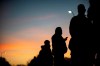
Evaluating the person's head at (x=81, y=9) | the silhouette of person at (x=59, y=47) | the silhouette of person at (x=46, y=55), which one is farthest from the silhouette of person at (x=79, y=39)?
the silhouette of person at (x=46, y=55)

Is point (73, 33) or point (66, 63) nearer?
point (73, 33)

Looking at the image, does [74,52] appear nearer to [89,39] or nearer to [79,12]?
[89,39]

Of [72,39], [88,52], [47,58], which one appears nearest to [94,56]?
[88,52]

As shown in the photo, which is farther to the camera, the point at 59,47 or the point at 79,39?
the point at 59,47

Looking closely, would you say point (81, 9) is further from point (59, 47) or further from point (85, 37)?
point (59, 47)

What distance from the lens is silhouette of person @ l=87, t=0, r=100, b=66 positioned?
31.3 feet

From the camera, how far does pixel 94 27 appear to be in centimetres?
972

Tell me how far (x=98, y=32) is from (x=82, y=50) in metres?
0.77

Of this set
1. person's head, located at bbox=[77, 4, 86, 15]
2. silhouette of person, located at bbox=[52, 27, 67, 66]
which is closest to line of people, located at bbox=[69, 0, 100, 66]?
person's head, located at bbox=[77, 4, 86, 15]

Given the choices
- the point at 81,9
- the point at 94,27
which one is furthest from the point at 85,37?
the point at 81,9

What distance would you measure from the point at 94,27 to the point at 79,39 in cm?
60

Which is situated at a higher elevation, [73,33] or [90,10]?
[90,10]

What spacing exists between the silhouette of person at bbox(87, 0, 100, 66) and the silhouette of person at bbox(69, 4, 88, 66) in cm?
23

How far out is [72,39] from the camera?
9945 millimetres
